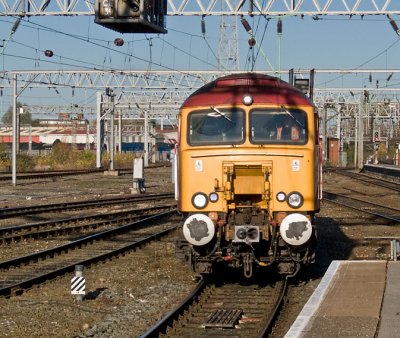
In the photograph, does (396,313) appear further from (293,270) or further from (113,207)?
(113,207)

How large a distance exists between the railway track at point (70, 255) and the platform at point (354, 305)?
13.9 ft

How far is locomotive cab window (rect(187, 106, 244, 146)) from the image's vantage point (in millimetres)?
→ 11844

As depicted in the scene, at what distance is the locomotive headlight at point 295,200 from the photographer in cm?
1145

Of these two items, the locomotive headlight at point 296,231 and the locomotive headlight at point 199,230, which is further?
the locomotive headlight at point 199,230

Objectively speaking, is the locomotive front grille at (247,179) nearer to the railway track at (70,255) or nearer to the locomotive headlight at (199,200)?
the locomotive headlight at (199,200)

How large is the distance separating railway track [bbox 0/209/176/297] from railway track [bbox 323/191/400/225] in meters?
5.59

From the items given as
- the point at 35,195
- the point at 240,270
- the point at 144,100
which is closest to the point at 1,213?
the point at 35,195

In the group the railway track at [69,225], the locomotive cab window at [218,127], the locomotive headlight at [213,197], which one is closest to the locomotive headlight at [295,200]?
the locomotive headlight at [213,197]

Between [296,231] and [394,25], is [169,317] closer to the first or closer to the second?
[296,231]

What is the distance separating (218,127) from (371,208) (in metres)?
15.0

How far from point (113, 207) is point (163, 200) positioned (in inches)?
156

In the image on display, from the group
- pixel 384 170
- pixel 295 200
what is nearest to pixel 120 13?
pixel 295 200

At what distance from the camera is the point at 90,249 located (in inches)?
639

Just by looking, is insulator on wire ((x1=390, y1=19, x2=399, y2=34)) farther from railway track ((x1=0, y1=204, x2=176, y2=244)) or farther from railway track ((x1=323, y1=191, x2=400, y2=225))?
railway track ((x1=0, y1=204, x2=176, y2=244))
